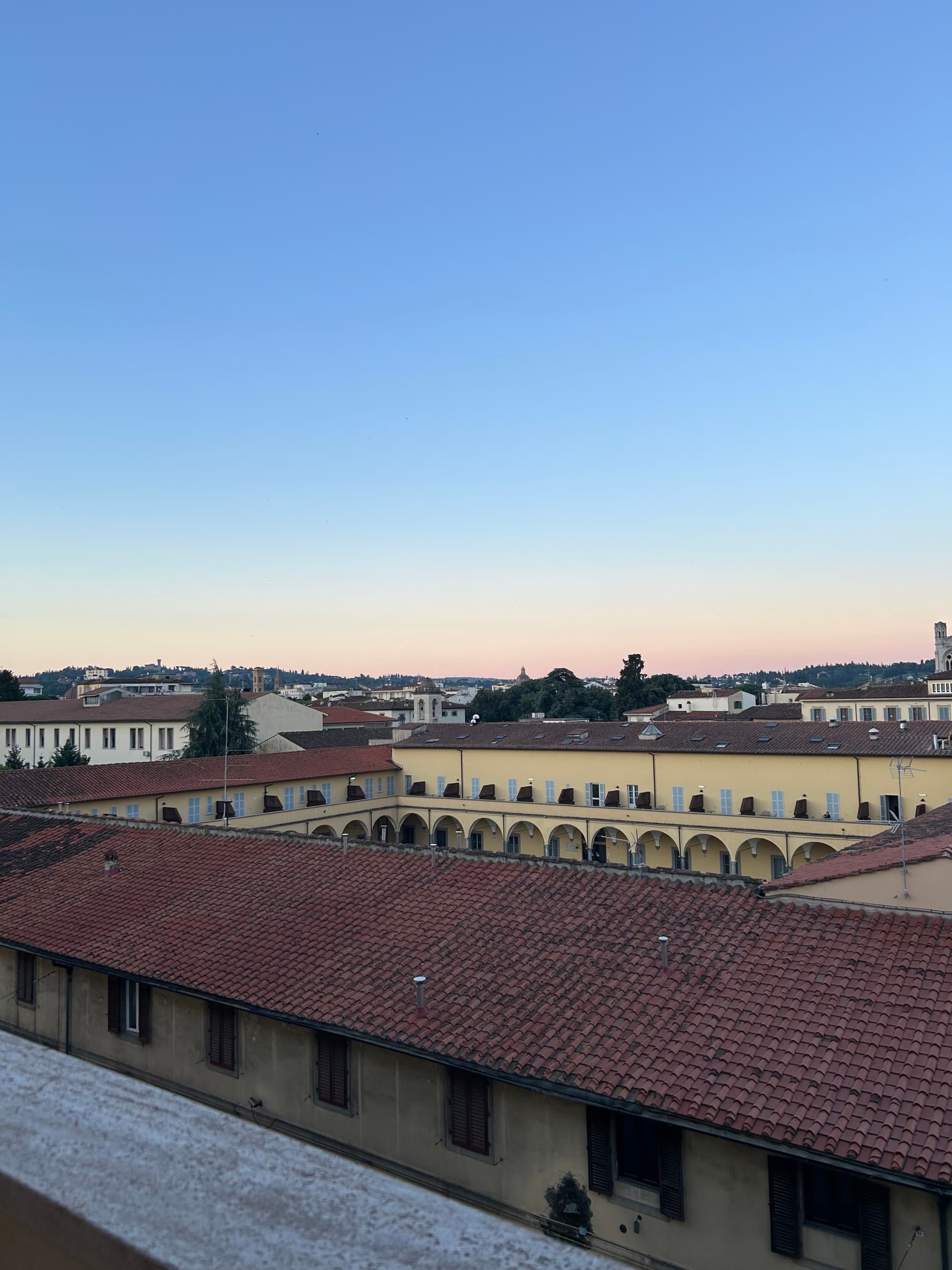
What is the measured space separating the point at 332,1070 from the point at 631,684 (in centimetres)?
9088

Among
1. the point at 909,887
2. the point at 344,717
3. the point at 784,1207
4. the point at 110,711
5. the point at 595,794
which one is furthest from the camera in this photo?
the point at 344,717

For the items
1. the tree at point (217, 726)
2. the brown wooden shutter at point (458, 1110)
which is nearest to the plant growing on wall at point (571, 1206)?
the brown wooden shutter at point (458, 1110)

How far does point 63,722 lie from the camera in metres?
60.6

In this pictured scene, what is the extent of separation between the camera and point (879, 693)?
257 ft

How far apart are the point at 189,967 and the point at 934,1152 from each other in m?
9.98

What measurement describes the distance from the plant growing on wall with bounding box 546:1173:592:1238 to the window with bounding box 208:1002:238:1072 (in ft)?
17.2

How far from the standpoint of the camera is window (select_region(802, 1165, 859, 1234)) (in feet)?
29.7

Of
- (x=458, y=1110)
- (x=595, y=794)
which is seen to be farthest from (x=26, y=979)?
(x=595, y=794)

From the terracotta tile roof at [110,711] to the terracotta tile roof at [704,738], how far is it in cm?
1923

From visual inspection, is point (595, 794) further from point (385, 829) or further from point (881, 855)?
point (881, 855)

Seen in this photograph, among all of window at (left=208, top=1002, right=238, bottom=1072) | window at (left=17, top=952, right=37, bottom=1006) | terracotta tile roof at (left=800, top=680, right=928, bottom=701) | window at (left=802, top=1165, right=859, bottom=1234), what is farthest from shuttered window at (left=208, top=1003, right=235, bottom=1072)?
terracotta tile roof at (left=800, top=680, right=928, bottom=701)

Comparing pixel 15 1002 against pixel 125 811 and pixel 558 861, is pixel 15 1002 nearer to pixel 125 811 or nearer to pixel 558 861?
pixel 558 861

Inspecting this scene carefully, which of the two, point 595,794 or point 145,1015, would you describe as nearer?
point 145,1015

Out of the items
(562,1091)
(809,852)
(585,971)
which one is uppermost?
(585,971)
